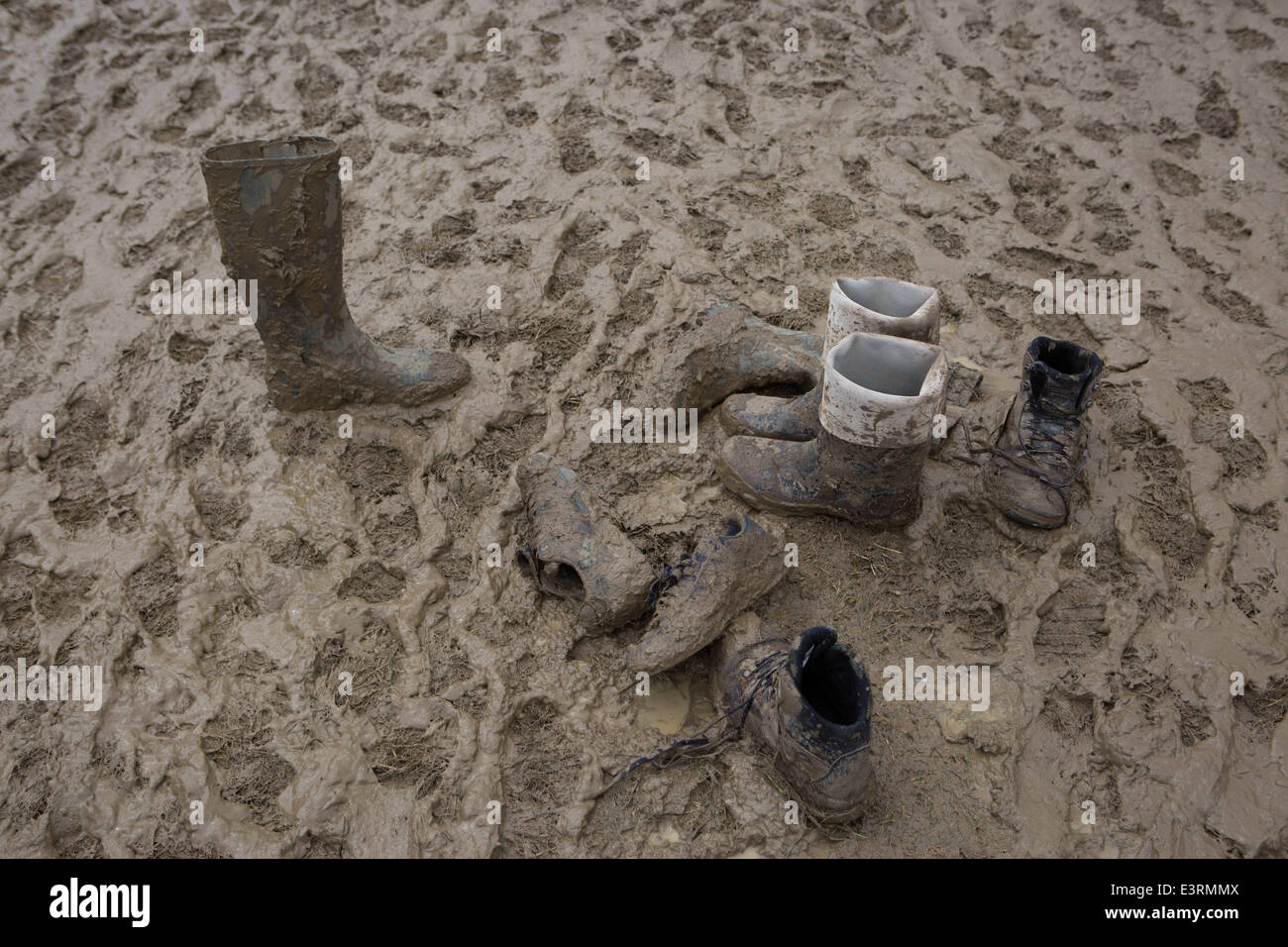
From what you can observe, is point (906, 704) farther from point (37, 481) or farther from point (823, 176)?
point (37, 481)

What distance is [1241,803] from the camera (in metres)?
2.13

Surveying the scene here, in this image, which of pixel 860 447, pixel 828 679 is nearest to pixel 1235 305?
pixel 860 447

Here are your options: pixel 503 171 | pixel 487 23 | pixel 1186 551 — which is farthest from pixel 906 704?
pixel 487 23

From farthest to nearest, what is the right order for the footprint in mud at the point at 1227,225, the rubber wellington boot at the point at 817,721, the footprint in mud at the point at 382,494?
the footprint in mud at the point at 1227,225 < the footprint in mud at the point at 382,494 < the rubber wellington boot at the point at 817,721

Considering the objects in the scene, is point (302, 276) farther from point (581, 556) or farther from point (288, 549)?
point (581, 556)

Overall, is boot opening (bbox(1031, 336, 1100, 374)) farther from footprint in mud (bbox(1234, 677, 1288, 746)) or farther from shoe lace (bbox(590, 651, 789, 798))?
shoe lace (bbox(590, 651, 789, 798))

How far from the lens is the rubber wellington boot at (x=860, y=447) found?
2.33 meters

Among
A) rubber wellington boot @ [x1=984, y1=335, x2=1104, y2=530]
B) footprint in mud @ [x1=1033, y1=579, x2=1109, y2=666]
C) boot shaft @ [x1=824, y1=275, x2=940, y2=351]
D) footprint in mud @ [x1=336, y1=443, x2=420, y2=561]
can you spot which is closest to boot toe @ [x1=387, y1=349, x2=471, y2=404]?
footprint in mud @ [x1=336, y1=443, x2=420, y2=561]

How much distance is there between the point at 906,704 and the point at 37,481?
2.57m

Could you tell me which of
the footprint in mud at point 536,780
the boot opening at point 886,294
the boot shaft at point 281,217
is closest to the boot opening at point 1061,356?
the boot opening at point 886,294

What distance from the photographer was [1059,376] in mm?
2609

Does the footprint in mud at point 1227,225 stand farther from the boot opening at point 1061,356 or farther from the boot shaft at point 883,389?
the boot shaft at point 883,389

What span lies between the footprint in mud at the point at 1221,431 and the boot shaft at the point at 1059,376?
1.68 ft

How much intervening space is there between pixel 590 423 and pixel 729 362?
0.50 m
